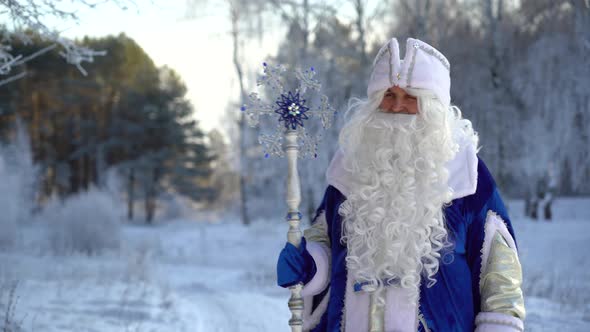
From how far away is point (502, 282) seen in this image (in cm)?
220

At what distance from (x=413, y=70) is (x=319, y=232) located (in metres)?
0.90

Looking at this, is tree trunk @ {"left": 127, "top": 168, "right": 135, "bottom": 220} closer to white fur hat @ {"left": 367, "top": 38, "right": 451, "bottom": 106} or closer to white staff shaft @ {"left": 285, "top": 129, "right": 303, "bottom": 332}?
white staff shaft @ {"left": 285, "top": 129, "right": 303, "bottom": 332}

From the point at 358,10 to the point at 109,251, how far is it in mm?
8039

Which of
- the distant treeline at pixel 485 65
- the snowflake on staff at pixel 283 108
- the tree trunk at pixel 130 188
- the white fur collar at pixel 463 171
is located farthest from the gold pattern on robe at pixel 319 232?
the tree trunk at pixel 130 188

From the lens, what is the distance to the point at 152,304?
664cm

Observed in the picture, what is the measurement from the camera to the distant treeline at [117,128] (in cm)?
2359

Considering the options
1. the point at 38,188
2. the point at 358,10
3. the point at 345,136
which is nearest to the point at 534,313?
the point at 345,136

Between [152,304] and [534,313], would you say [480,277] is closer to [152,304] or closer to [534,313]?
[534,313]

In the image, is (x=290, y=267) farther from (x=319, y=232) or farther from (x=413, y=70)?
(x=413, y=70)

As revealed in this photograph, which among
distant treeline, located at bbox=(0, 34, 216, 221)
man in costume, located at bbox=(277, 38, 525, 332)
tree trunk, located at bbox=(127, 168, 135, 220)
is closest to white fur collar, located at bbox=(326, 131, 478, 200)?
man in costume, located at bbox=(277, 38, 525, 332)

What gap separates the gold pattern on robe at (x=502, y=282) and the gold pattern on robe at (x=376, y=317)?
0.42 m

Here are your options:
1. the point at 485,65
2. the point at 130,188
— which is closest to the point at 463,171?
the point at 485,65

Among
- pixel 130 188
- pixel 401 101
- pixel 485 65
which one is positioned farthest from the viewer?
pixel 130 188

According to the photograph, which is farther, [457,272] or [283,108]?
[283,108]
